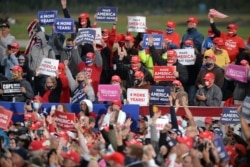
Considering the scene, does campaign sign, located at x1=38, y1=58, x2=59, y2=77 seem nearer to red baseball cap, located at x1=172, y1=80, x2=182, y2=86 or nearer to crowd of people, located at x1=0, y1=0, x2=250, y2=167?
crowd of people, located at x1=0, y1=0, x2=250, y2=167

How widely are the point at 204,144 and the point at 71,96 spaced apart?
21.6ft

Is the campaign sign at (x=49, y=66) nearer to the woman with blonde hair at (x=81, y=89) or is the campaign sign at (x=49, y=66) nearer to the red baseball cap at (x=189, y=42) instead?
the woman with blonde hair at (x=81, y=89)

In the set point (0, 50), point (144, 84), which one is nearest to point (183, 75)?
point (144, 84)

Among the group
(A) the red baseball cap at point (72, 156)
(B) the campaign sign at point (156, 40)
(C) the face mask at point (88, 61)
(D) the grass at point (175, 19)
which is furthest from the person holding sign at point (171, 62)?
(D) the grass at point (175, 19)

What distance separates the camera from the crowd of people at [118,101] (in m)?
24.1

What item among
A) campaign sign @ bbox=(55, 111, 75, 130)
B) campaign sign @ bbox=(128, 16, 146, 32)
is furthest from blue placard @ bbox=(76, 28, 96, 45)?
campaign sign @ bbox=(55, 111, 75, 130)

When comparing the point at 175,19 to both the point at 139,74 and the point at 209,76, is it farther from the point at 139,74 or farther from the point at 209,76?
the point at 209,76

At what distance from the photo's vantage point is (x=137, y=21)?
108ft

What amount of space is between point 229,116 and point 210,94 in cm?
215

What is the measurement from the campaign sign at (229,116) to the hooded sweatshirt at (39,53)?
604cm

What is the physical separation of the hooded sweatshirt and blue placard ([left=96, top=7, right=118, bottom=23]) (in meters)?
1.43

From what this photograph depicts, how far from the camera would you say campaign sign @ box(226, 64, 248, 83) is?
29703 millimetres

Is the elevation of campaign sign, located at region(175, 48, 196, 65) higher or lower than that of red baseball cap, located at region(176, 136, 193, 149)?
higher

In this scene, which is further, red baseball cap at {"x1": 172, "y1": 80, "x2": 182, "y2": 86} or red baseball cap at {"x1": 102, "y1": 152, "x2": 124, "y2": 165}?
red baseball cap at {"x1": 172, "y1": 80, "x2": 182, "y2": 86}
